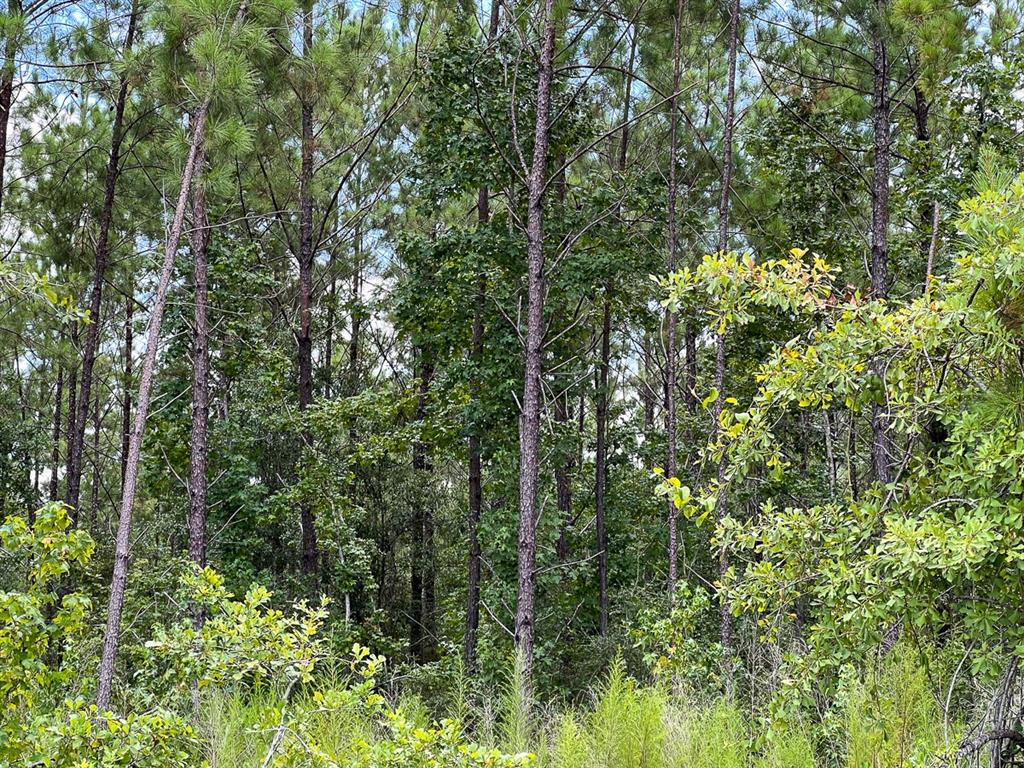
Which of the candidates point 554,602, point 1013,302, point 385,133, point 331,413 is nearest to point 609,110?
point 385,133

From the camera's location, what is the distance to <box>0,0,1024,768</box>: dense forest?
4004 millimetres

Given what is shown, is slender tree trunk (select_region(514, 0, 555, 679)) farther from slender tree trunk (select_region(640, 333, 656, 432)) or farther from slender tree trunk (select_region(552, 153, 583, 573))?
slender tree trunk (select_region(640, 333, 656, 432))

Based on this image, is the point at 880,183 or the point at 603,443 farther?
the point at 603,443

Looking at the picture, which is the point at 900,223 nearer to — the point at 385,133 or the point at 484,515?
the point at 484,515

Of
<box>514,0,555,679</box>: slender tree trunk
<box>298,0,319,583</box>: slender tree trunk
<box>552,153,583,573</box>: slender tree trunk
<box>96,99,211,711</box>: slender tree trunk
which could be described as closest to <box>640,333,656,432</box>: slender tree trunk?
<box>552,153,583,573</box>: slender tree trunk

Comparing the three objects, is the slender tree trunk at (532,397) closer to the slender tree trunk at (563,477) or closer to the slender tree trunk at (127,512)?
the slender tree trunk at (563,477)

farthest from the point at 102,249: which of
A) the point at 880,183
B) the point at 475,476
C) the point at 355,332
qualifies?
the point at 880,183

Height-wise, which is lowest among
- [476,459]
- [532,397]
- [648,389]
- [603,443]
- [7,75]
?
[476,459]

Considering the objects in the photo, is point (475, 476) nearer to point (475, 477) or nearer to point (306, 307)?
point (475, 477)

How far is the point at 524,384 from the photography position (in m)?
11.0

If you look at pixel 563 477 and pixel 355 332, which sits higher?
pixel 355 332

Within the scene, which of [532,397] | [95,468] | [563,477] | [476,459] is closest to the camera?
[532,397]

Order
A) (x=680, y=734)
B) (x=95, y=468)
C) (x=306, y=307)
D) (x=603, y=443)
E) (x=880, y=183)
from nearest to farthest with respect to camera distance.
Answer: (x=680, y=734) < (x=880, y=183) < (x=306, y=307) < (x=603, y=443) < (x=95, y=468)

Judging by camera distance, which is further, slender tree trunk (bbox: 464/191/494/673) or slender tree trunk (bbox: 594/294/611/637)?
slender tree trunk (bbox: 594/294/611/637)
